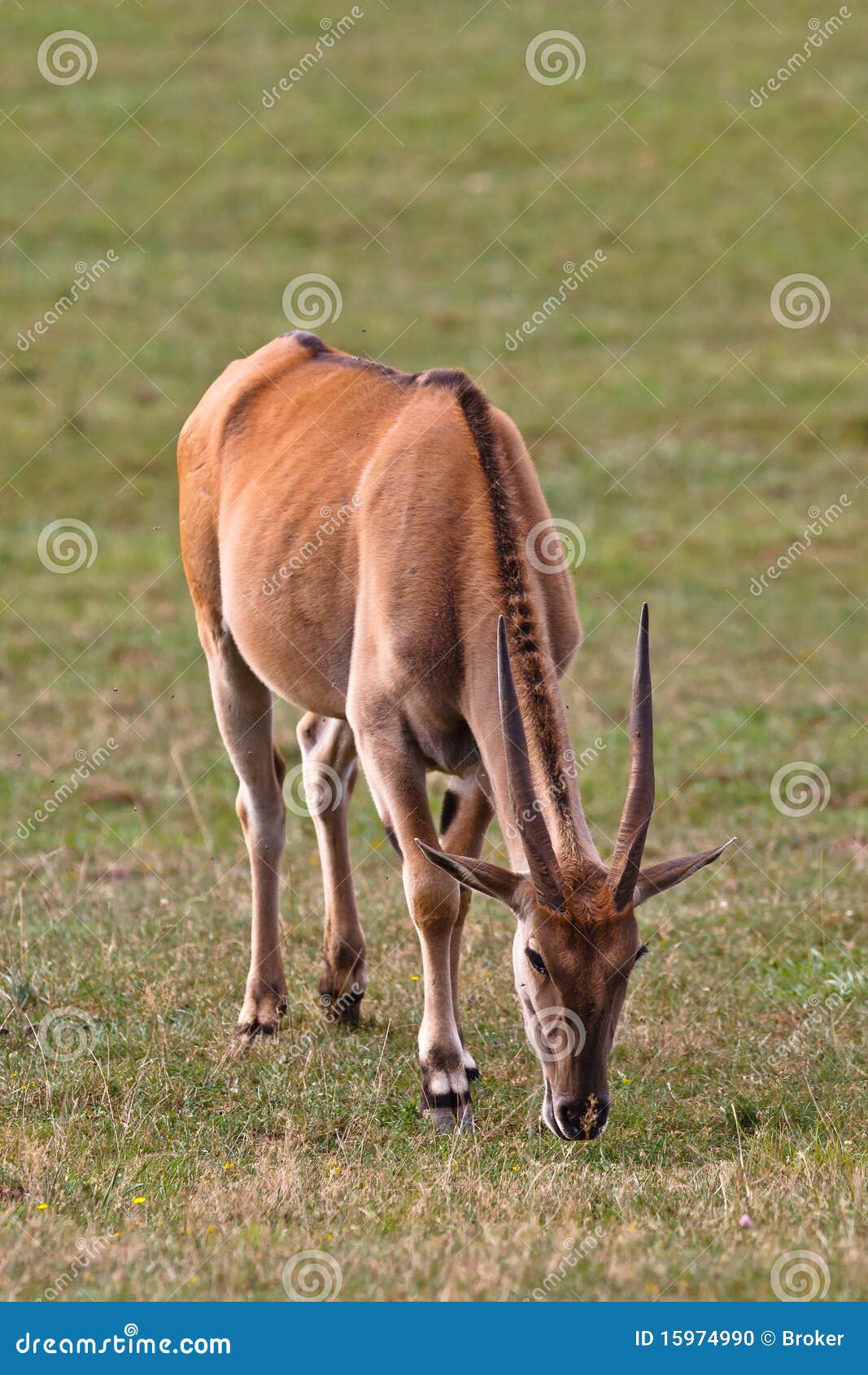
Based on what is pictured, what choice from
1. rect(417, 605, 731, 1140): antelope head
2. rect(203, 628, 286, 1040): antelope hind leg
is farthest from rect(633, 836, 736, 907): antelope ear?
rect(203, 628, 286, 1040): antelope hind leg

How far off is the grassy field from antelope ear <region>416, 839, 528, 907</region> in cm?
85

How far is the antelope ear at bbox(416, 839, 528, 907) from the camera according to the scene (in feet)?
17.2

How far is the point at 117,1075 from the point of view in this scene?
19.9ft

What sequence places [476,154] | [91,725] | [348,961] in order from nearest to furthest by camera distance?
[348,961], [91,725], [476,154]

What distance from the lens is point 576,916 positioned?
5090 mm

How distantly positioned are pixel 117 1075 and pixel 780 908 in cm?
358

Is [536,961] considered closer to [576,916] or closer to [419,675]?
[576,916]

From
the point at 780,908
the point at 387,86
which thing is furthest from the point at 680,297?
the point at 780,908

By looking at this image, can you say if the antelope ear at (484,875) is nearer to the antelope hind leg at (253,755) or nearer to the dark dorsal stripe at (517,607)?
the dark dorsal stripe at (517,607)

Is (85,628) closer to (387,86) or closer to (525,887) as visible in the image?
(525,887)

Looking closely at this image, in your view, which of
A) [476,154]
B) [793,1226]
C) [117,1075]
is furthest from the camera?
[476,154]

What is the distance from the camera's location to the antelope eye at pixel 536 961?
5.18m

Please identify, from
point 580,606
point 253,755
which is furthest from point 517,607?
point 580,606

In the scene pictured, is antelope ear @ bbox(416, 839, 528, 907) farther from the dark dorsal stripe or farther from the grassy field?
the grassy field
